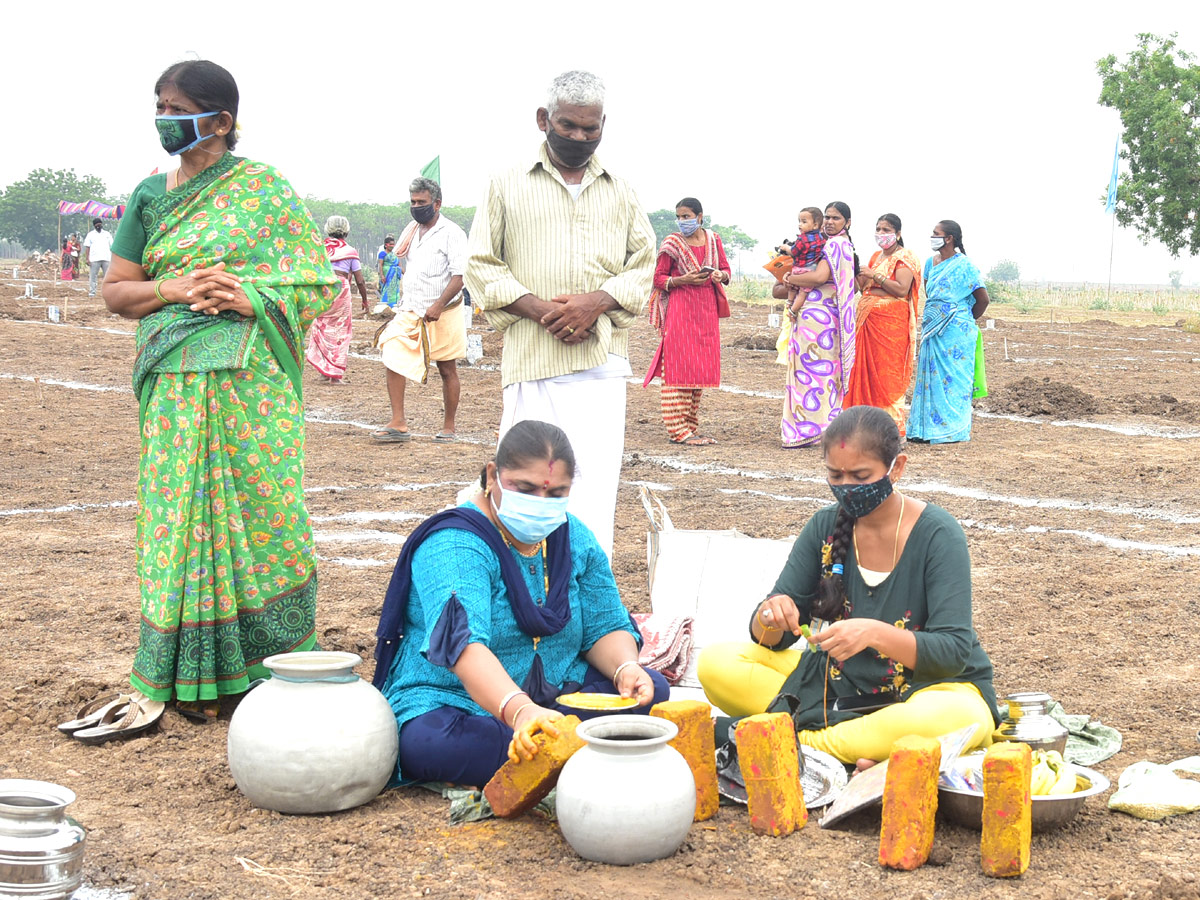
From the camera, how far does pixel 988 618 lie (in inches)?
221

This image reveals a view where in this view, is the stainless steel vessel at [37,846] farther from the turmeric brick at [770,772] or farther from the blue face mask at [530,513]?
the turmeric brick at [770,772]

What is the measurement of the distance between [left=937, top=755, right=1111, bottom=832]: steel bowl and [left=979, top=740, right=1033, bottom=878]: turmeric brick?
18 cm

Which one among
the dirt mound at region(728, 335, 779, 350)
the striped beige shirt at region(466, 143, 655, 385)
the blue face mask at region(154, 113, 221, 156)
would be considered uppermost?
the blue face mask at region(154, 113, 221, 156)

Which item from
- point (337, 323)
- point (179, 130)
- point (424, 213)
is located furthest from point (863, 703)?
point (337, 323)

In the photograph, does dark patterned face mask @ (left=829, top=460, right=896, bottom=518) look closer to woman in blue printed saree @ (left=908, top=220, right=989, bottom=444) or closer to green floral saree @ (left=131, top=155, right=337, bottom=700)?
green floral saree @ (left=131, top=155, right=337, bottom=700)

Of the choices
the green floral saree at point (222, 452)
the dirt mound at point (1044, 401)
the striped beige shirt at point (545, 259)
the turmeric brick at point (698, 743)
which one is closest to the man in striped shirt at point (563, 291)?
the striped beige shirt at point (545, 259)

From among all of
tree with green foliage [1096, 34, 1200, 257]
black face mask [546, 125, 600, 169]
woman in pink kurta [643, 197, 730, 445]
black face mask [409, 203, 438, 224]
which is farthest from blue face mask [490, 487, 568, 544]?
tree with green foliage [1096, 34, 1200, 257]

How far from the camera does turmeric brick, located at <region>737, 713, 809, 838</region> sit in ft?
→ 10.7

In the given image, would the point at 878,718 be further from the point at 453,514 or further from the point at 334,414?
the point at 334,414

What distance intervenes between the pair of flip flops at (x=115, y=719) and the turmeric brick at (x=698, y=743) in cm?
175

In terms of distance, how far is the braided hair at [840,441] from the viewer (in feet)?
12.1

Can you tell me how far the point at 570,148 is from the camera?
15.4ft

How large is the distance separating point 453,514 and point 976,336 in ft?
30.8

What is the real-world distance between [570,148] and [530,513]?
1.74 m
